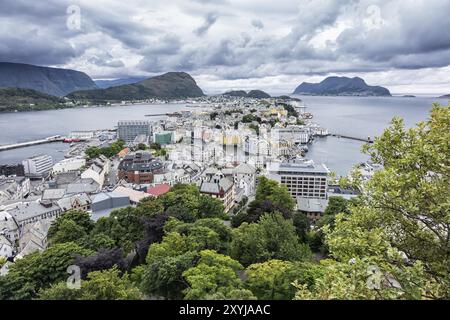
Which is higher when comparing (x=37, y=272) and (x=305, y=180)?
(x=37, y=272)

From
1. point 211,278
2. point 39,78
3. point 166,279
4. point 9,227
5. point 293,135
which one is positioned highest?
point 39,78

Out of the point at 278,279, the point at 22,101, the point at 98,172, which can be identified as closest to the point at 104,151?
the point at 98,172

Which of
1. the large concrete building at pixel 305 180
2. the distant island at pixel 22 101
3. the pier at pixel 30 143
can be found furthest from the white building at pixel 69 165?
the distant island at pixel 22 101

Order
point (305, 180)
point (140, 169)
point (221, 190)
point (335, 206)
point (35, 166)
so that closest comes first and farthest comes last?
point (335, 206) < point (221, 190) < point (305, 180) < point (140, 169) < point (35, 166)

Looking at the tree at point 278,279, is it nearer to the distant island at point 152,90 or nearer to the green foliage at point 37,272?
the green foliage at point 37,272

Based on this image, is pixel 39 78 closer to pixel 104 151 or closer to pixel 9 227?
pixel 104 151
